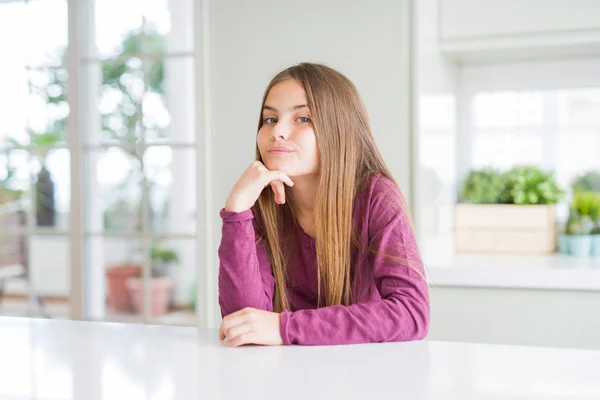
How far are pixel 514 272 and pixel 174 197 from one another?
4.38 metres

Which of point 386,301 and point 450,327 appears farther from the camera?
point 450,327

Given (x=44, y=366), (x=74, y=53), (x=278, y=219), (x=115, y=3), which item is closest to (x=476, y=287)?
(x=278, y=219)

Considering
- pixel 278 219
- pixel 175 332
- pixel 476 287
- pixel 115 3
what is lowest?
pixel 476 287

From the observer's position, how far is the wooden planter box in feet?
8.73

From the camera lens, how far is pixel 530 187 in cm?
271

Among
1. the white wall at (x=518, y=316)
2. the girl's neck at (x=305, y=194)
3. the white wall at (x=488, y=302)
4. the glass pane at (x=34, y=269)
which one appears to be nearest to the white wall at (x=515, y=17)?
the white wall at (x=488, y=302)

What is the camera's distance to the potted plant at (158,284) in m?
4.84

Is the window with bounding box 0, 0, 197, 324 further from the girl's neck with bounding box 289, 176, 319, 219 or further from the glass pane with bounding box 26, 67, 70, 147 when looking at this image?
the girl's neck with bounding box 289, 176, 319, 219

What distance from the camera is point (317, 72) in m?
1.40

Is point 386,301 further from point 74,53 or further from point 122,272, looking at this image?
point 122,272

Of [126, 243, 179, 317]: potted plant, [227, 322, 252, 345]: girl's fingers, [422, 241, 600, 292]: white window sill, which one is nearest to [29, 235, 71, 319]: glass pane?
[126, 243, 179, 317]: potted plant

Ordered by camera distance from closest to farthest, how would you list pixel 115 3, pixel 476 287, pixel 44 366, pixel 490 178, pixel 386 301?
pixel 44 366 < pixel 386 301 < pixel 476 287 < pixel 490 178 < pixel 115 3

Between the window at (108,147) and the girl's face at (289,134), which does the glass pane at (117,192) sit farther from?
the girl's face at (289,134)

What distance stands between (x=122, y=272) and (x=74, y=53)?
7.46 feet
